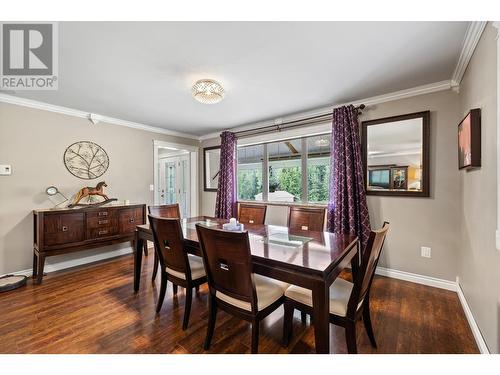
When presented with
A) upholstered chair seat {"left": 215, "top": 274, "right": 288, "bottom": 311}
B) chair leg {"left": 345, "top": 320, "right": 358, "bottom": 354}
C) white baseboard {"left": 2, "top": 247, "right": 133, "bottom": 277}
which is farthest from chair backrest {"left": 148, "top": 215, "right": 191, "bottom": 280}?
white baseboard {"left": 2, "top": 247, "right": 133, "bottom": 277}

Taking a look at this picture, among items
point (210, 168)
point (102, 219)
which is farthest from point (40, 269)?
point (210, 168)

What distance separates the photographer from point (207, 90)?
2234 mm

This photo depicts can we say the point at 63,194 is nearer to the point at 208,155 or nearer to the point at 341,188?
the point at 208,155

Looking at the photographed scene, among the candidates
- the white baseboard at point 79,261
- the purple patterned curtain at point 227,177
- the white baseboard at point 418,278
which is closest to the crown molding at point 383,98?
the purple patterned curtain at point 227,177

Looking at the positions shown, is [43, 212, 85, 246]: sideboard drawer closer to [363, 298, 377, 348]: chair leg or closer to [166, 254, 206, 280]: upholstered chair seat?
[166, 254, 206, 280]: upholstered chair seat

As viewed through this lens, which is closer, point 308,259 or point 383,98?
point 308,259

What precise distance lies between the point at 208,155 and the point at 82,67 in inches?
119

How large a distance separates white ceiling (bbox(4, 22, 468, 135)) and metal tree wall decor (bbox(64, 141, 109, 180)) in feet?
1.99

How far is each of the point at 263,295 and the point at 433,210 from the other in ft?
7.61

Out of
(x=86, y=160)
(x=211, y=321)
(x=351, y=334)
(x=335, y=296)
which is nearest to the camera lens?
(x=351, y=334)

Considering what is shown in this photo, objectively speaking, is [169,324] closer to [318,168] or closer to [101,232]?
[101,232]

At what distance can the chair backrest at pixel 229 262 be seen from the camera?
136 centimetres
